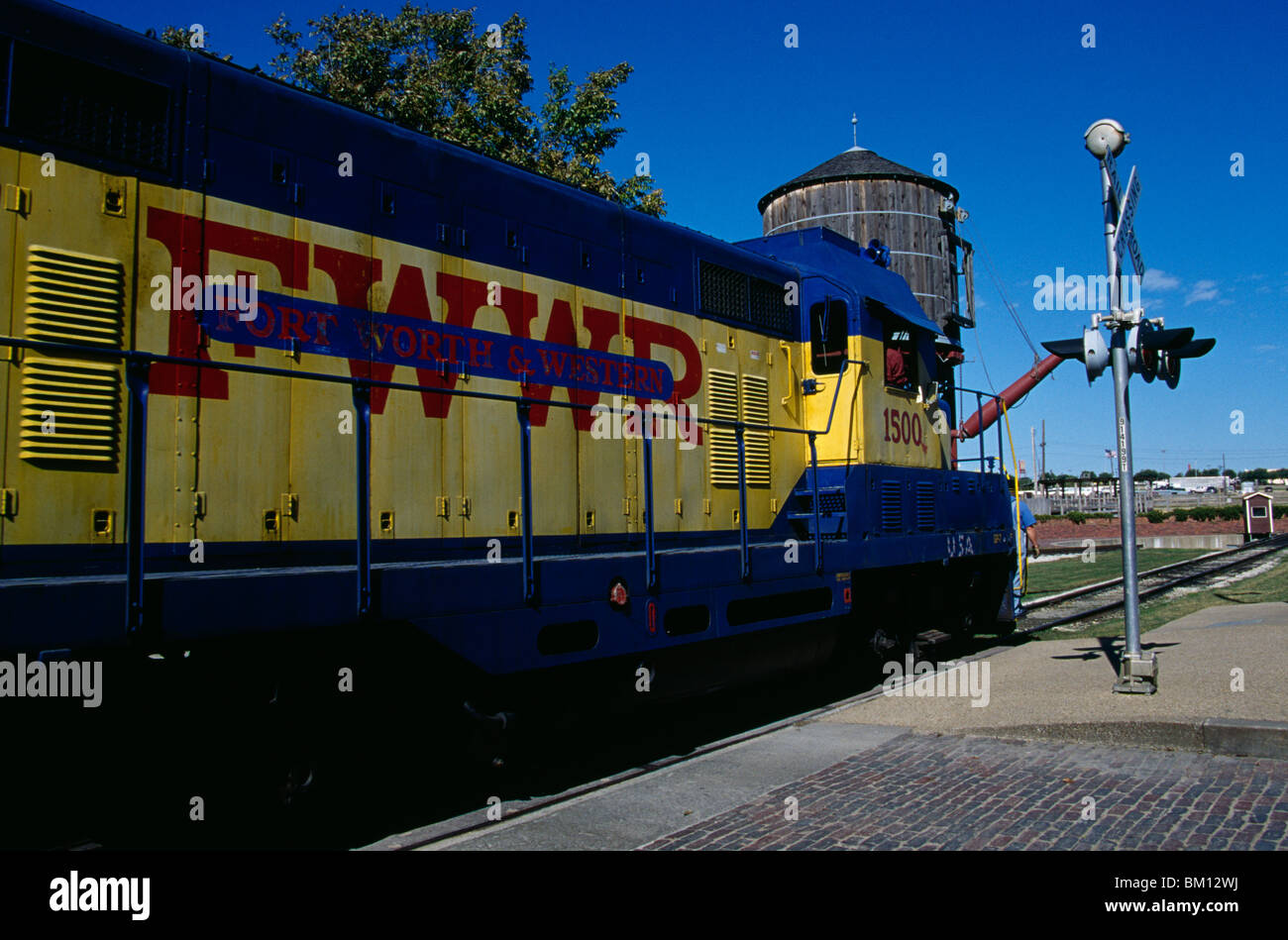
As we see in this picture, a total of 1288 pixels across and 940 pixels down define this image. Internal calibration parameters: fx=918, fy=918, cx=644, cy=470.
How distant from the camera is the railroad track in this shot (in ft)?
43.9

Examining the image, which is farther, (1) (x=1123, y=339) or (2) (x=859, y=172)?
(2) (x=859, y=172)

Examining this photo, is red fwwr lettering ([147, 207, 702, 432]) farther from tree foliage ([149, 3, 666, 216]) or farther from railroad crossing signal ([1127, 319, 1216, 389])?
tree foliage ([149, 3, 666, 216])

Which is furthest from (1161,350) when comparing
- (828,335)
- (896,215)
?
(896,215)

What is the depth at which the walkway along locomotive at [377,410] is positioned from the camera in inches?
148

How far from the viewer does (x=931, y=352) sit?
9625mm

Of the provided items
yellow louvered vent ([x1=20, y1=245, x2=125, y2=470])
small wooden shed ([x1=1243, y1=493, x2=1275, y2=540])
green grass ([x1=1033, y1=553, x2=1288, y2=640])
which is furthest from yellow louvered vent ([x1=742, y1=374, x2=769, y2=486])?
small wooden shed ([x1=1243, y1=493, x2=1275, y2=540])

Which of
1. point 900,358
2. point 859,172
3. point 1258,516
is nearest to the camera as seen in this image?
point 900,358

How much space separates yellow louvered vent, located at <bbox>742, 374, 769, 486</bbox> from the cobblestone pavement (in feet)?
8.45

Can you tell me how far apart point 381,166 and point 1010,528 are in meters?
8.31

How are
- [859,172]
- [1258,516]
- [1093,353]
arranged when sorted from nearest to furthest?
[1093,353], [859,172], [1258,516]

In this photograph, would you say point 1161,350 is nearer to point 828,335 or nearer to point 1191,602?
point 828,335

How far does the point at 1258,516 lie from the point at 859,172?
25812 mm

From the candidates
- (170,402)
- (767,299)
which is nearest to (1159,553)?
(767,299)

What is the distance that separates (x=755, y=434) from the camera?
7879 mm
